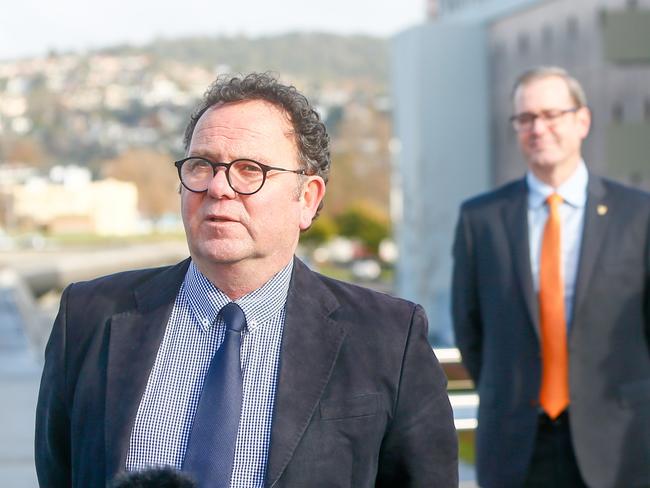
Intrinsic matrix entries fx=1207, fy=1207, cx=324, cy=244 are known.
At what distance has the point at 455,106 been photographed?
176 ft

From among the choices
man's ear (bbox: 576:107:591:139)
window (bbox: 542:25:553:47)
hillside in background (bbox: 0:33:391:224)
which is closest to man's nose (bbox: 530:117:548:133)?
man's ear (bbox: 576:107:591:139)

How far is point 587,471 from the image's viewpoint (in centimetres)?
435

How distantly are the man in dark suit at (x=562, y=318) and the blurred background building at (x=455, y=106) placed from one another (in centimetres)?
3882

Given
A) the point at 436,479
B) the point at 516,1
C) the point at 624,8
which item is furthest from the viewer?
the point at 516,1

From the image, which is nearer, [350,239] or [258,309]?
[258,309]

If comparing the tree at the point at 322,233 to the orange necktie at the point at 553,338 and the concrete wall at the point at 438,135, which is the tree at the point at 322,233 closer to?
the concrete wall at the point at 438,135

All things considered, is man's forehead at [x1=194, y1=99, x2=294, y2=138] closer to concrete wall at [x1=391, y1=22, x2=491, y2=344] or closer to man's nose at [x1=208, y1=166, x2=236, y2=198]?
man's nose at [x1=208, y1=166, x2=236, y2=198]

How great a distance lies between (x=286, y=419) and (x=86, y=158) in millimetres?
123342

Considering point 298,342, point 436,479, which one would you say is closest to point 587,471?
point 436,479

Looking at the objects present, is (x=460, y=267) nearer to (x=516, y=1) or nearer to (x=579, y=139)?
(x=579, y=139)

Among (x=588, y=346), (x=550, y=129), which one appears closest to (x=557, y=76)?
(x=550, y=129)

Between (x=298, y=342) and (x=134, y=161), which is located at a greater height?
(x=298, y=342)

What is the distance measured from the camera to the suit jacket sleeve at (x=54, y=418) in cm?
263

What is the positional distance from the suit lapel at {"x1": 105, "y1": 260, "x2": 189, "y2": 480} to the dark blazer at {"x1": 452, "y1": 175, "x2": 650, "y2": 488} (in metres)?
2.05
